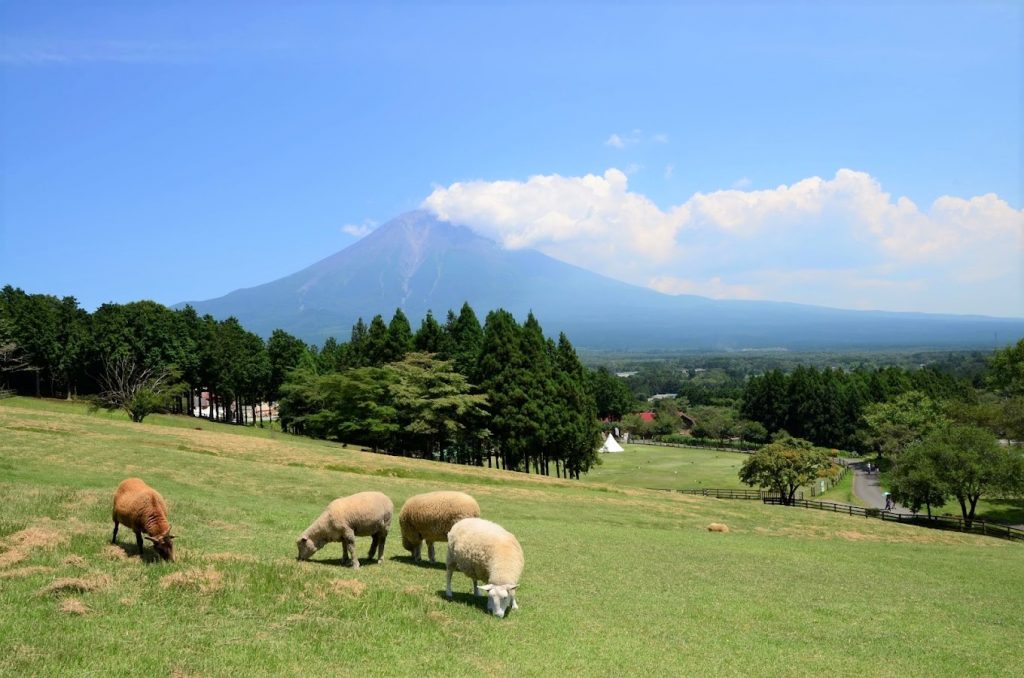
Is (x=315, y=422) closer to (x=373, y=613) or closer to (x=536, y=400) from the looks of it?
(x=536, y=400)

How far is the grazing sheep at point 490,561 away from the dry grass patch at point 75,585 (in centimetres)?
539

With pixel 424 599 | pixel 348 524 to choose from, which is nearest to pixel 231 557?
pixel 348 524

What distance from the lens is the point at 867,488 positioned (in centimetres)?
6612

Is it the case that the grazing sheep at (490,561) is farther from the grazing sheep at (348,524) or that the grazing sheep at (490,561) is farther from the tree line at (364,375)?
the tree line at (364,375)

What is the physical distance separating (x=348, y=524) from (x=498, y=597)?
3.89 meters

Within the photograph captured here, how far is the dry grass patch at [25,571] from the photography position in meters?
9.98

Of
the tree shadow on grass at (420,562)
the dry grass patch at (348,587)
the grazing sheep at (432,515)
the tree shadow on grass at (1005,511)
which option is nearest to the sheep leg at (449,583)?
the dry grass patch at (348,587)

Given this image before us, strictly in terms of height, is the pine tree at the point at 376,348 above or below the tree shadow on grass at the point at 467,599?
above

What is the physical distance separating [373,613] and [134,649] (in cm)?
330

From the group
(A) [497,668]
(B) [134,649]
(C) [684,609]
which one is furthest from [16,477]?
(C) [684,609]

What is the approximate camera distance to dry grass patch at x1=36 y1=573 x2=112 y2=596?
9.55 m

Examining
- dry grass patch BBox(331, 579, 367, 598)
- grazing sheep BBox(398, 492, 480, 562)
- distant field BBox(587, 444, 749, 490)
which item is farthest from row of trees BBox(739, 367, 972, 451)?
dry grass patch BBox(331, 579, 367, 598)

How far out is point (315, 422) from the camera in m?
62.3

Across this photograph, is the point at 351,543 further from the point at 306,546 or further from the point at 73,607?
the point at 73,607
